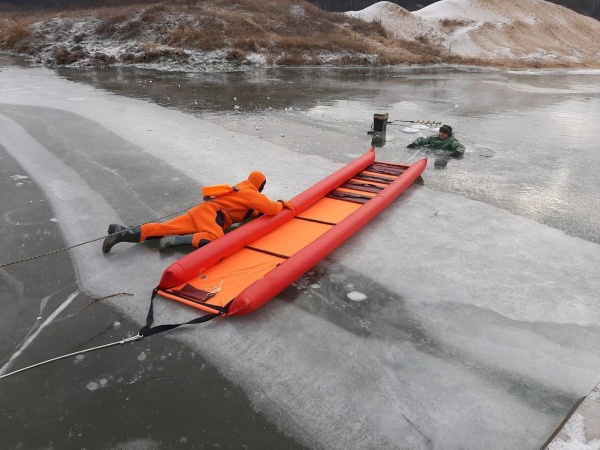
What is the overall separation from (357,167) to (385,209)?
3.29ft

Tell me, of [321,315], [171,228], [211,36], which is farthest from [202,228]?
[211,36]

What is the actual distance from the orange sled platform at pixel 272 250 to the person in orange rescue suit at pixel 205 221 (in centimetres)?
24

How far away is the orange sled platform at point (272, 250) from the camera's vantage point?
3.26 meters

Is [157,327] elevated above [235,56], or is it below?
below

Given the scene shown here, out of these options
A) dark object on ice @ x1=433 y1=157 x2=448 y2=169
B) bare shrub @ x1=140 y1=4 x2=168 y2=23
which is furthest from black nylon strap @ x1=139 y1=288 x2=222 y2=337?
bare shrub @ x1=140 y1=4 x2=168 y2=23

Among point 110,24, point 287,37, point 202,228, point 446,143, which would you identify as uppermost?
point 110,24

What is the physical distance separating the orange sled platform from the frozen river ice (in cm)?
17

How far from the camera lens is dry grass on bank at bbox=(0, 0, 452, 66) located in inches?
862

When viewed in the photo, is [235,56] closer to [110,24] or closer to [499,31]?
[110,24]

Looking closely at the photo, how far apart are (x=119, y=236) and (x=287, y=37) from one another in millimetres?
23553

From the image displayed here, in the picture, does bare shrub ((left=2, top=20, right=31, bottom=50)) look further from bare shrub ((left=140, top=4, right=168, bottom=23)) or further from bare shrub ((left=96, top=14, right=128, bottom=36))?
bare shrub ((left=140, top=4, right=168, bottom=23))

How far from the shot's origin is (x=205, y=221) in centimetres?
418

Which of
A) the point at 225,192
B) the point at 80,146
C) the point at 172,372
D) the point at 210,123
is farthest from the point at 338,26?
the point at 172,372

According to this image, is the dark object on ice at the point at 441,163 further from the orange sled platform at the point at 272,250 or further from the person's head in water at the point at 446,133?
the orange sled platform at the point at 272,250
